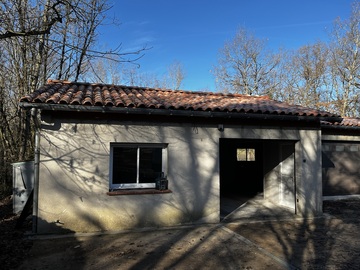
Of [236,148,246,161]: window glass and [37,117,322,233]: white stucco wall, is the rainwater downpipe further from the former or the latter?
[236,148,246,161]: window glass

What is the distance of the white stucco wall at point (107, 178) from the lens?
249 inches

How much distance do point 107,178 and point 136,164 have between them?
791 mm

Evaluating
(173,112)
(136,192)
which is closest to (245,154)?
(173,112)

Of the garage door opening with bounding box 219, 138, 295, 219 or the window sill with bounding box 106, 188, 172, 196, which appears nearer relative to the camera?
the window sill with bounding box 106, 188, 172, 196

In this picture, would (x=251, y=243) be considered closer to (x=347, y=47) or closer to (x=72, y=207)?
(x=72, y=207)

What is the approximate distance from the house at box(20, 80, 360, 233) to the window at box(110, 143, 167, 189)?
2cm

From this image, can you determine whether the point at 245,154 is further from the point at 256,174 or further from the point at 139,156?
the point at 139,156

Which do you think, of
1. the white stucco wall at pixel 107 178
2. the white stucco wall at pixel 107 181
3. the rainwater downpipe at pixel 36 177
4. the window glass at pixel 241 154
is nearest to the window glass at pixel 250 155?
the window glass at pixel 241 154

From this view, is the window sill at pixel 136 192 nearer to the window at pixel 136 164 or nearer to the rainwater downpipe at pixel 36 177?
the window at pixel 136 164

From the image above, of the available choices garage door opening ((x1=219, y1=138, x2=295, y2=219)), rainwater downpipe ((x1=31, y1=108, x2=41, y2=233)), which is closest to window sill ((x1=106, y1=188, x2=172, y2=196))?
rainwater downpipe ((x1=31, y1=108, x2=41, y2=233))

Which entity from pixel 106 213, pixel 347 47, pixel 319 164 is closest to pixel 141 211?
pixel 106 213

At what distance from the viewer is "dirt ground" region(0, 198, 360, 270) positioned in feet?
15.6

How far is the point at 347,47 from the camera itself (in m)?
25.6

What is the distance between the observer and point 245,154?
46.9ft
